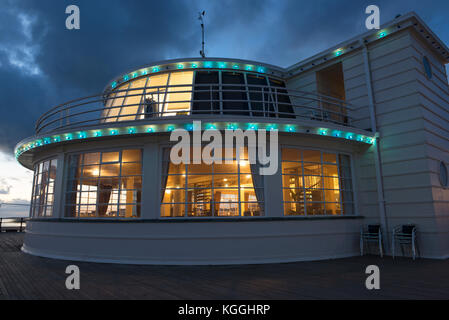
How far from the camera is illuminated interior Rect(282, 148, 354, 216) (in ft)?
25.6

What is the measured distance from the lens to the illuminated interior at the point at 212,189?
7195mm

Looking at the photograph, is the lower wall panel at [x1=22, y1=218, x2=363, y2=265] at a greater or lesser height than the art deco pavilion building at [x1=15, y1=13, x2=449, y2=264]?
lesser

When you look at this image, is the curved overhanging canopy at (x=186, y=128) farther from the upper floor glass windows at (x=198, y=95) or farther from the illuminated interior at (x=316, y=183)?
the upper floor glass windows at (x=198, y=95)

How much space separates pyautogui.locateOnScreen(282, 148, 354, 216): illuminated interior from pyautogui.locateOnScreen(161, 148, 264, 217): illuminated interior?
0.93 metres

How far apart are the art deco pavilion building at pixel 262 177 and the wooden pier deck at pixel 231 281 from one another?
655 millimetres

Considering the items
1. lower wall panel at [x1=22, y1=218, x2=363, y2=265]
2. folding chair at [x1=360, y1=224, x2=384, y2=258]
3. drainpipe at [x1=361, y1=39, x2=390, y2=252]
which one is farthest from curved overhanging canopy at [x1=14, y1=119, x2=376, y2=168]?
folding chair at [x1=360, y1=224, x2=384, y2=258]

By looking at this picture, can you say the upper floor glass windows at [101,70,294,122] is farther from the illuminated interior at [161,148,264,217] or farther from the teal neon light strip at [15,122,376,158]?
the illuminated interior at [161,148,264,217]

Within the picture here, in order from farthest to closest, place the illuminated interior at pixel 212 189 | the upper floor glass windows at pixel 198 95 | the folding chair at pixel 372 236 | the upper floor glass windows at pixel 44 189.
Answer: the upper floor glass windows at pixel 198 95 < the upper floor glass windows at pixel 44 189 < the folding chair at pixel 372 236 < the illuminated interior at pixel 212 189

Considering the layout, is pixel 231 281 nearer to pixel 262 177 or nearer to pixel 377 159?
pixel 262 177

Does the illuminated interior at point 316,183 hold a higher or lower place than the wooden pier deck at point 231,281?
higher

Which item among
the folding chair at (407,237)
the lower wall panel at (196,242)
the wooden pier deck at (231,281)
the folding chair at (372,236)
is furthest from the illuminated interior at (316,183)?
the wooden pier deck at (231,281)

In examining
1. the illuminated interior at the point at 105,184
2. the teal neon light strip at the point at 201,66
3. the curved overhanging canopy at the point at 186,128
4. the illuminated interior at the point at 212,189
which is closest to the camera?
the curved overhanging canopy at the point at 186,128

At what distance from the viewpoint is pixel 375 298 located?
13.2 feet
